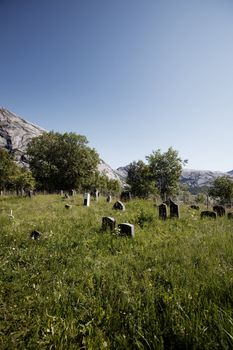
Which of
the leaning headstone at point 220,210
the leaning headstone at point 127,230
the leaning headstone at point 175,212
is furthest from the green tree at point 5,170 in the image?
the leaning headstone at point 127,230

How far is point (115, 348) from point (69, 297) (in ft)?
4.32

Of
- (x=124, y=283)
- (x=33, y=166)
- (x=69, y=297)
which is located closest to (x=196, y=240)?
(x=124, y=283)

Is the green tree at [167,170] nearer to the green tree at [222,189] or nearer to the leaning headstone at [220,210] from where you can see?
the green tree at [222,189]

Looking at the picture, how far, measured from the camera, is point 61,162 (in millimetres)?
47719

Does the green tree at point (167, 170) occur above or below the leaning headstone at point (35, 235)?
above

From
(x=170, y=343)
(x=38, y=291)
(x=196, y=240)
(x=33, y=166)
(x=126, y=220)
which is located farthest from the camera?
(x=33, y=166)

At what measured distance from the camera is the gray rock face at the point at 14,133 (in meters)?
150

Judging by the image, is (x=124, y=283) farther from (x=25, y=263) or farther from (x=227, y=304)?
(x=25, y=263)

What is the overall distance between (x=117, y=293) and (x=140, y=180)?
197ft

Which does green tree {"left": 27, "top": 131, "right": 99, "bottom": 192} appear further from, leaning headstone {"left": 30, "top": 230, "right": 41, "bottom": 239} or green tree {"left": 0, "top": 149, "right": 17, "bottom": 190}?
leaning headstone {"left": 30, "top": 230, "right": 41, "bottom": 239}

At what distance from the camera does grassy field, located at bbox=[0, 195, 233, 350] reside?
9.14 feet

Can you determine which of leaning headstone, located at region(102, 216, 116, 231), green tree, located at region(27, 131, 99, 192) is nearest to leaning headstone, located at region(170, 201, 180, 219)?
leaning headstone, located at region(102, 216, 116, 231)

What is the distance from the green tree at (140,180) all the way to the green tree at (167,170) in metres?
2.41

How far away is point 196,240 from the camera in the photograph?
6.71m
